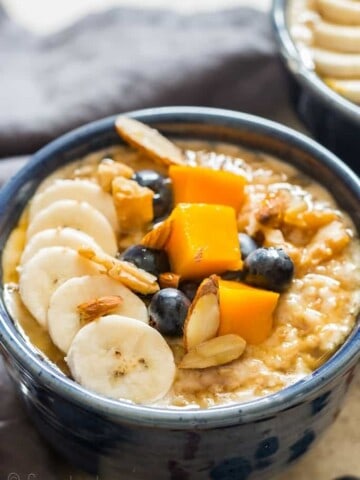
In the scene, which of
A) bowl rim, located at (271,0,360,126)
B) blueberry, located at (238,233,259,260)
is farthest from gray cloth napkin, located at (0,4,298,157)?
blueberry, located at (238,233,259,260)

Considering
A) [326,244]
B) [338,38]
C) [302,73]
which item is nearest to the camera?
[326,244]

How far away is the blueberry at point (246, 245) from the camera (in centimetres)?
104

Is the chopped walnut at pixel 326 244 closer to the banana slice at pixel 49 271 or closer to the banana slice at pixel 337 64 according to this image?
the banana slice at pixel 49 271

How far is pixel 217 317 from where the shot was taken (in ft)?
3.19

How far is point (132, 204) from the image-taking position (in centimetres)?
109

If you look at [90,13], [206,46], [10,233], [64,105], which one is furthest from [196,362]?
[90,13]

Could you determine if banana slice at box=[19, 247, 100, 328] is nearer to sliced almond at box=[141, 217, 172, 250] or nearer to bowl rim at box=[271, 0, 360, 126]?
sliced almond at box=[141, 217, 172, 250]

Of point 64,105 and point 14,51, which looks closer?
point 64,105

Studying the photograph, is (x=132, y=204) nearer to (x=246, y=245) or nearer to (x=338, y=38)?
(x=246, y=245)

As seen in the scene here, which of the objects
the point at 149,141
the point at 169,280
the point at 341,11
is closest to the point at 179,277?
the point at 169,280

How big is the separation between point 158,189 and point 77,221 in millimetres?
108

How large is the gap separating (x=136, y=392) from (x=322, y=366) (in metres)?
0.20

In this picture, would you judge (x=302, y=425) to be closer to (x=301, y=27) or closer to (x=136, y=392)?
(x=136, y=392)

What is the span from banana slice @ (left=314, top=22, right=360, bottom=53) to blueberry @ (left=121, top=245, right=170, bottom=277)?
22.7 inches
